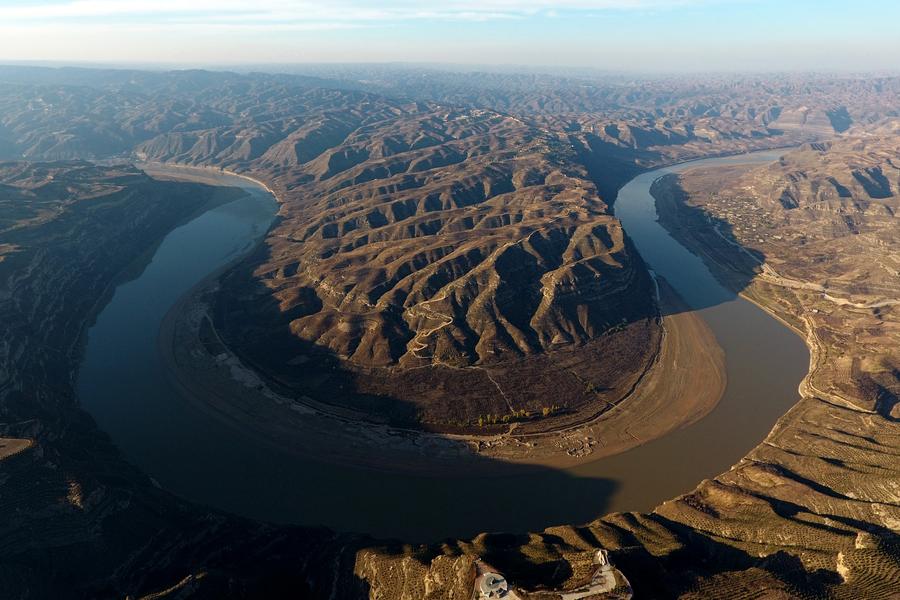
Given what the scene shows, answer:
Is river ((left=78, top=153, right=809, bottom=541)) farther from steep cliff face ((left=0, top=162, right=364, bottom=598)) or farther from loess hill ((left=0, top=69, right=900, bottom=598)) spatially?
steep cliff face ((left=0, top=162, right=364, bottom=598))

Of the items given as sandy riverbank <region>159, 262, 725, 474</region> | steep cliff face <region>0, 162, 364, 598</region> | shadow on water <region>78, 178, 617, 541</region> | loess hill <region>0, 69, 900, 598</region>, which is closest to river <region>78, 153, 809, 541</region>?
shadow on water <region>78, 178, 617, 541</region>

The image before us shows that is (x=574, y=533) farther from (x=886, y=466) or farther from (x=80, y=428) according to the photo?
(x=80, y=428)

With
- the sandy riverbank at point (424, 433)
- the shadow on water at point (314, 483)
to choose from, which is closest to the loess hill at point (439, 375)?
the shadow on water at point (314, 483)

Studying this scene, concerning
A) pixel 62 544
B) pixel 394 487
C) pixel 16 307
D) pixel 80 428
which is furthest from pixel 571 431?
pixel 16 307

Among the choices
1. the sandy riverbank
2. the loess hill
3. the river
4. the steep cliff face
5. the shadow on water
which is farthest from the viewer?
the sandy riverbank

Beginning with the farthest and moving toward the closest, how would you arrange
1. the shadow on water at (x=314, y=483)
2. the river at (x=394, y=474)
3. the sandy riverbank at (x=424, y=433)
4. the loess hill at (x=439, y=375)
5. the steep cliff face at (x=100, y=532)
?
1. the sandy riverbank at (x=424, y=433)
2. the river at (x=394, y=474)
3. the shadow on water at (x=314, y=483)
4. the loess hill at (x=439, y=375)
5. the steep cliff face at (x=100, y=532)

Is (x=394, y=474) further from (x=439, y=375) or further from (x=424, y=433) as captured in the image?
(x=439, y=375)

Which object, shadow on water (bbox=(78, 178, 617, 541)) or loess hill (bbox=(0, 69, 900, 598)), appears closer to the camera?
loess hill (bbox=(0, 69, 900, 598))

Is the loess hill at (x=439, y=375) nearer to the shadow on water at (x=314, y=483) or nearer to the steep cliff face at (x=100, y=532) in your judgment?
the steep cliff face at (x=100, y=532)
